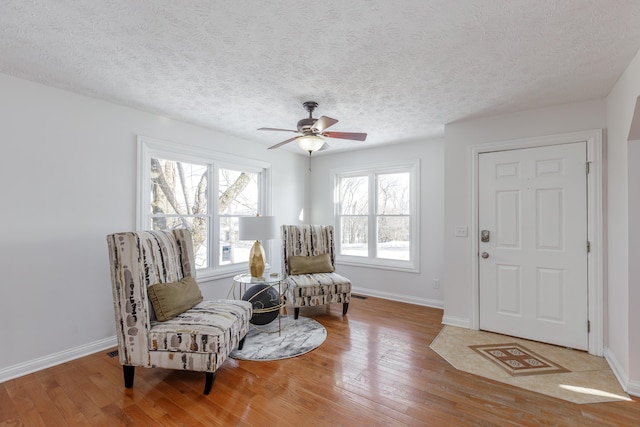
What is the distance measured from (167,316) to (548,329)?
3.58 m

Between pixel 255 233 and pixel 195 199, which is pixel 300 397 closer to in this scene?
pixel 255 233

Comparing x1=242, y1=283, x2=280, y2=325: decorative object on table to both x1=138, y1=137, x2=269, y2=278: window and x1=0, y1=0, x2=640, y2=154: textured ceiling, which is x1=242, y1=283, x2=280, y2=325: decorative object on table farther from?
x1=0, y1=0, x2=640, y2=154: textured ceiling

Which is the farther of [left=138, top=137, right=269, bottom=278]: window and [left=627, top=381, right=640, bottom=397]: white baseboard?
[left=138, top=137, right=269, bottom=278]: window

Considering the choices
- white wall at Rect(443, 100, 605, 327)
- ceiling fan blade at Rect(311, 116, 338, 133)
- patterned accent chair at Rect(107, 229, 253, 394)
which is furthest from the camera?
white wall at Rect(443, 100, 605, 327)

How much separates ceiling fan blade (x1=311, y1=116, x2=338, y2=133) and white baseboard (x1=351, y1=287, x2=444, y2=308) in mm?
2967

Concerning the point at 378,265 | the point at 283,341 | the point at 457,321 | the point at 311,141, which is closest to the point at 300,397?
the point at 283,341

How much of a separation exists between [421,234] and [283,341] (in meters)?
2.51

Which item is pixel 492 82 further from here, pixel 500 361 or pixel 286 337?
pixel 286 337

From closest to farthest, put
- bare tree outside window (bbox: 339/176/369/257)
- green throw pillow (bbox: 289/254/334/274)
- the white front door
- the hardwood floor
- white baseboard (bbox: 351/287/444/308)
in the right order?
the hardwood floor → the white front door → green throw pillow (bbox: 289/254/334/274) → white baseboard (bbox: 351/287/444/308) → bare tree outside window (bbox: 339/176/369/257)

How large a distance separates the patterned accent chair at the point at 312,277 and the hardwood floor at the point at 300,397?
886 millimetres

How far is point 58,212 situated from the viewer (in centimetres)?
262

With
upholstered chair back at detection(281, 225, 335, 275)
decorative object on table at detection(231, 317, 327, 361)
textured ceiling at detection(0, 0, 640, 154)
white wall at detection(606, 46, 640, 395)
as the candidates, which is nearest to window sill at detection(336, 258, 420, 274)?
upholstered chair back at detection(281, 225, 335, 275)

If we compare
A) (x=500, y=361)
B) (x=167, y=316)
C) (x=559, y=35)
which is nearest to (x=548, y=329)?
(x=500, y=361)

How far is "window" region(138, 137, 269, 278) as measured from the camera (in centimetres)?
335
